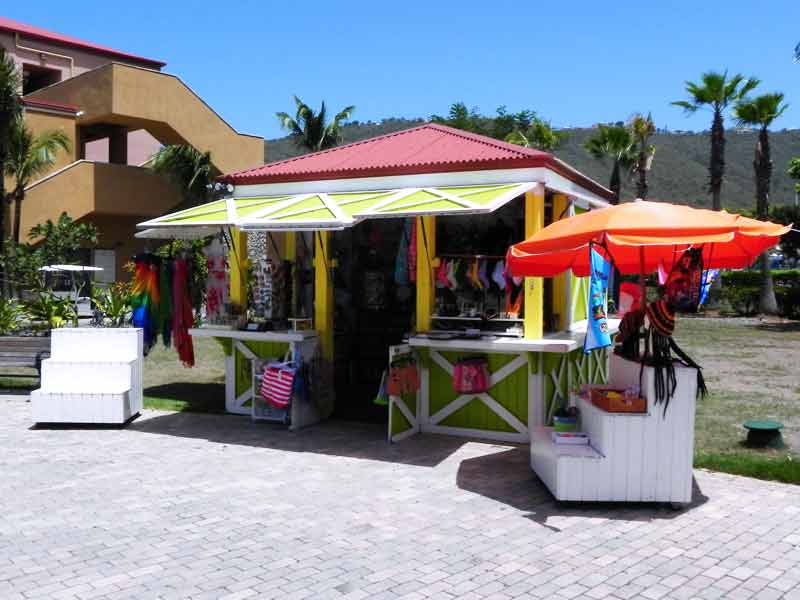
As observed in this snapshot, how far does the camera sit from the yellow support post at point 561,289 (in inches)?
376

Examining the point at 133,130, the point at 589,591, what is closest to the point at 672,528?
the point at 589,591

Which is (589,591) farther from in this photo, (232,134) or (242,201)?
(232,134)

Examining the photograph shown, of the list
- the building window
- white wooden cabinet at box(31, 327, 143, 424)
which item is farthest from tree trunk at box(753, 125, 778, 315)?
the building window

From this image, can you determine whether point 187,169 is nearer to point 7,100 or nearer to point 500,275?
point 7,100

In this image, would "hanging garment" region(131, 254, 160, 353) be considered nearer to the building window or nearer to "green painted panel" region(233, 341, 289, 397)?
"green painted panel" region(233, 341, 289, 397)

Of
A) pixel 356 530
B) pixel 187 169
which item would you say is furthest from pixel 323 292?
pixel 187 169

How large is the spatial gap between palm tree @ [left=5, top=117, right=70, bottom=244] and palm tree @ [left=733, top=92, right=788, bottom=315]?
23.4m

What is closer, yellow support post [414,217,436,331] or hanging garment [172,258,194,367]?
yellow support post [414,217,436,331]

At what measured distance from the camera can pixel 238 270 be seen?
10359 millimetres

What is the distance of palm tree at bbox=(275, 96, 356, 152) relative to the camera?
31.8 m

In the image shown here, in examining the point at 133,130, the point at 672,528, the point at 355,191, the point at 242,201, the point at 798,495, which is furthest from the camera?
the point at 133,130

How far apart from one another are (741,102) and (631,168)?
705 cm

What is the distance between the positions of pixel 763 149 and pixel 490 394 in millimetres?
23347

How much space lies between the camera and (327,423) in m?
9.47
